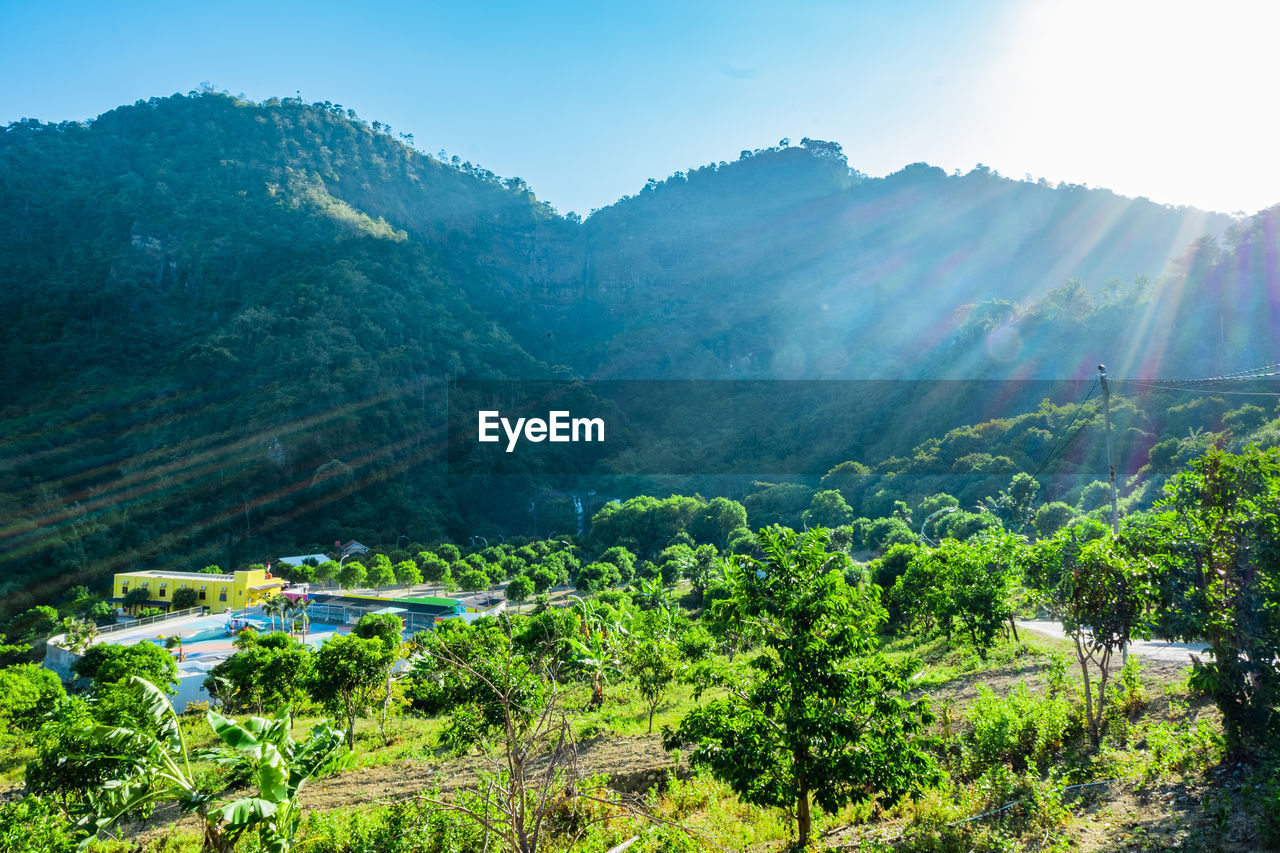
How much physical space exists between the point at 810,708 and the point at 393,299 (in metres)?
123

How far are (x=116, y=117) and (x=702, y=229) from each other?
137188mm

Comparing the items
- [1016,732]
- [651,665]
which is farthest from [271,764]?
[651,665]

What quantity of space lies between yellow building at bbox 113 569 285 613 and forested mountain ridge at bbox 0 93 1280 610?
21220mm

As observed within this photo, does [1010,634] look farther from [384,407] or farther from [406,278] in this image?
[406,278]

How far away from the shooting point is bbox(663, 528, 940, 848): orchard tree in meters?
6.73

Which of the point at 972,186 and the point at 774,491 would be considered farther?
the point at 972,186

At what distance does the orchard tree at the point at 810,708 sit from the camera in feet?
22.1

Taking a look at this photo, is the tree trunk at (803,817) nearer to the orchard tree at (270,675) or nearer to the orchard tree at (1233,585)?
the orchard tree at (1233,585)

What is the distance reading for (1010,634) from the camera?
1958 centimetres

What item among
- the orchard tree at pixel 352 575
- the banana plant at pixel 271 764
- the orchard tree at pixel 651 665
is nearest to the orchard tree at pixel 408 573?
the orchard tree at pixel 352 575

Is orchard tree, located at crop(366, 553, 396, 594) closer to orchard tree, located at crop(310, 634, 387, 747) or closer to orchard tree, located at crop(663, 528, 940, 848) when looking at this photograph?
orchard tree, located at crop(310, 634, 387, 747)

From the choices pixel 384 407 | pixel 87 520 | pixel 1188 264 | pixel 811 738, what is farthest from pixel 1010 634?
pixel 384 407

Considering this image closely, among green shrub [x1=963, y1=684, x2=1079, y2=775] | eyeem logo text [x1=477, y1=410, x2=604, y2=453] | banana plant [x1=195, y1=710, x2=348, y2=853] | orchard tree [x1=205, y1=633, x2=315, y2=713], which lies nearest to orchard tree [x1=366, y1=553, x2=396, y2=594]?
orchard tree [x1=205, y1=633, x2=315, y2=713]

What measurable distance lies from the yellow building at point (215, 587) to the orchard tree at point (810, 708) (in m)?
45.4
